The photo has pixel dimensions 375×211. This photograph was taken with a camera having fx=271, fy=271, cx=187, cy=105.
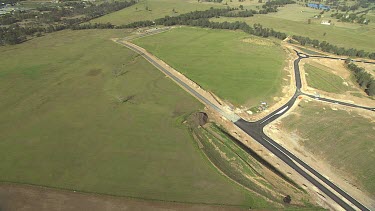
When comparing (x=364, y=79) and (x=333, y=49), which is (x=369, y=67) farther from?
(x=364, y=79)

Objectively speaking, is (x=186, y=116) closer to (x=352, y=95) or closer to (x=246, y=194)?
(x=246, y=194)

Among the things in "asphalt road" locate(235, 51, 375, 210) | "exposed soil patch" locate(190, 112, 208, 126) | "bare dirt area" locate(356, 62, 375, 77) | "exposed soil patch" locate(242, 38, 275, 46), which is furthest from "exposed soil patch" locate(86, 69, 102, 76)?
"bare dirt area" locate(356, 62, 375, 77)

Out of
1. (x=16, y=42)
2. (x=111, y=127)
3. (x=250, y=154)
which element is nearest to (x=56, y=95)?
(x=111, y=127)

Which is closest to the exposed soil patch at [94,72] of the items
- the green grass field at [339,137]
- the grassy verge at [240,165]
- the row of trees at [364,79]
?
the grassy verge at [240,165]

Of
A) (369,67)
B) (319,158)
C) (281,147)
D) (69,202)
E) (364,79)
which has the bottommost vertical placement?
(319,158)

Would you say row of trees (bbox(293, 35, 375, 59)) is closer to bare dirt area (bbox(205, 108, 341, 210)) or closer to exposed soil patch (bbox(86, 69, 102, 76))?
bare dirt area (bbox(205, 108, 341, 210))

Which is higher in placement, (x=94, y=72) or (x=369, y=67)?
(x=94, y=72)

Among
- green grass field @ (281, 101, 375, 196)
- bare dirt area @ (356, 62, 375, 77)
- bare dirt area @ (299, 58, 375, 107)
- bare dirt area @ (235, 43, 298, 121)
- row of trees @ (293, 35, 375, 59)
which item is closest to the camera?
green grass field @ (281, 101, 375, 196)

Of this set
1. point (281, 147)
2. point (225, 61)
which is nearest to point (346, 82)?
point (225, 61)
